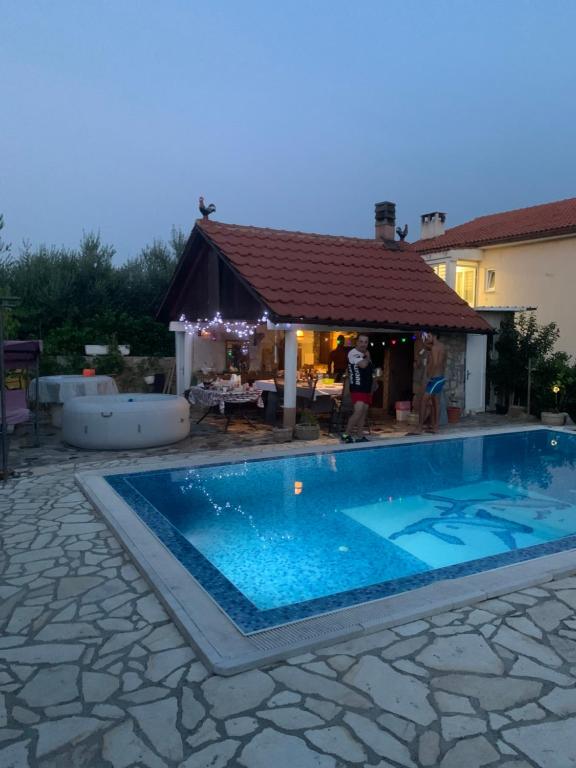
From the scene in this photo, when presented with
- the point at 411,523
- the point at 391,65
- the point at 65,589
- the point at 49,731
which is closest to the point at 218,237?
the point at 411,523

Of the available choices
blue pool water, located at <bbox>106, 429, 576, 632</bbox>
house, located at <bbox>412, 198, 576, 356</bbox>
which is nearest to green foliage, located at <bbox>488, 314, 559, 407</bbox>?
house, located at <bbox>412, 198, 576, 356</bbox>

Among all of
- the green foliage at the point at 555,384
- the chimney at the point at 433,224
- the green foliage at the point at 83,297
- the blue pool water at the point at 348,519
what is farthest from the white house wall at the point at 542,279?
the green foliage at the point at 83,297

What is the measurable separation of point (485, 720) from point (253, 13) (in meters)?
37.2

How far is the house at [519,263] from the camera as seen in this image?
59.6 ft

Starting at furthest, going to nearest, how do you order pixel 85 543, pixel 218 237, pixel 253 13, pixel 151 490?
Result: pixel 253 13
pixel 218 237
pixel 151 490
pixel 85 543

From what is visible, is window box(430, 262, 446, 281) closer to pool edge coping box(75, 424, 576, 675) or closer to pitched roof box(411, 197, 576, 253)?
pitched roof box(411, 197, 576, 253)

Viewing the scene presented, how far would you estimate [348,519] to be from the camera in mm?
7387

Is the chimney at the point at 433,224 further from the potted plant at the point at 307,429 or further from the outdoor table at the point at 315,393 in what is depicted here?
the potted plant at the point at 307,429

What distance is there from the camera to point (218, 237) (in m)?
13.5

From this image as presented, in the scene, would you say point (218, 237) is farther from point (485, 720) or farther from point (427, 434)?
point (485, 720)

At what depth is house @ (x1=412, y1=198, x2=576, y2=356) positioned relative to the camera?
59.6 feet

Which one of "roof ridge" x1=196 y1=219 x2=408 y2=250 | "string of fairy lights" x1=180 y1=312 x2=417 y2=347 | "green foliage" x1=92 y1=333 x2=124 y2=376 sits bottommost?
"green foliage" x1=92 y1=333 x2=124 y2=376

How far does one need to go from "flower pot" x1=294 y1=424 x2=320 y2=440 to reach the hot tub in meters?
2.44

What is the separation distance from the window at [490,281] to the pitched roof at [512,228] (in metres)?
1.08
